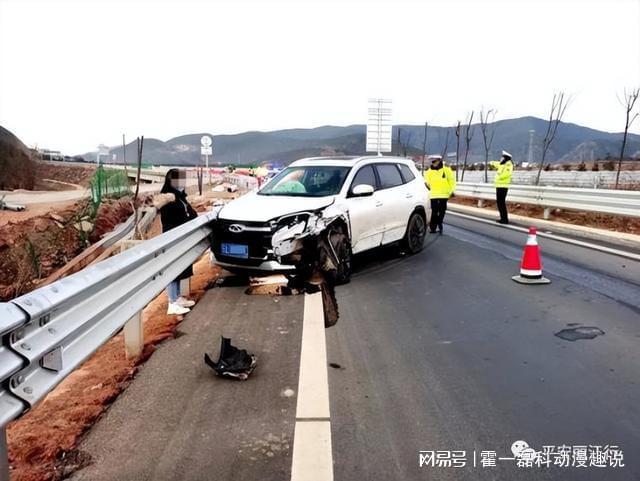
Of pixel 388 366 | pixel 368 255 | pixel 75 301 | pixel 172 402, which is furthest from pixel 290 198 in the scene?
pixel 75 301

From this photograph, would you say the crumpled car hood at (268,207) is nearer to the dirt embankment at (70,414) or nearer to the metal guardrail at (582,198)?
the dirt embankment at (70,414)

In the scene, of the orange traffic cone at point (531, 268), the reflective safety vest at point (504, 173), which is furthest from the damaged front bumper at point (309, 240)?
the reflective safety vest at point (504, 173)

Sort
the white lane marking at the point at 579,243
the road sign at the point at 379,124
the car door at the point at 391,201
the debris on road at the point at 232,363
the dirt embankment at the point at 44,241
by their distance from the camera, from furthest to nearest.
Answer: the road sign at the point at 379,124
the dirt embankment at the point at 44,241
the white lane marking at the point at 579,243
the car door at the point at 391,201
the debris on road at the point at 232,363

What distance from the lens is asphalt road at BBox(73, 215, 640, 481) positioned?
9.65 feet

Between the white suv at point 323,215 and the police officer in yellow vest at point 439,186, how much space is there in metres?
2.92

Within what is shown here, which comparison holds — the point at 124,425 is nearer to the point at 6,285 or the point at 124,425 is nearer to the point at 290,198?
the point at 290,198

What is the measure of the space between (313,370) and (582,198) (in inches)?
507

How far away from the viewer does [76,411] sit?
3.61 m

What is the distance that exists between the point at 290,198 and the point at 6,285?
780 centimetres

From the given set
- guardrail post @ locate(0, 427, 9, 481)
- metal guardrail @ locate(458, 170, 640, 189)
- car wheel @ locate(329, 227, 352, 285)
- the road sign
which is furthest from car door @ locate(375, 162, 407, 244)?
the road sign

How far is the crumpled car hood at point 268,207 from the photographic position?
696 centimetres

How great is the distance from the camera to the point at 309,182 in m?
8.41

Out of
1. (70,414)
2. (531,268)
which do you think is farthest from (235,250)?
(531,268)

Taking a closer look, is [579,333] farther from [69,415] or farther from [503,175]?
[503,175]
